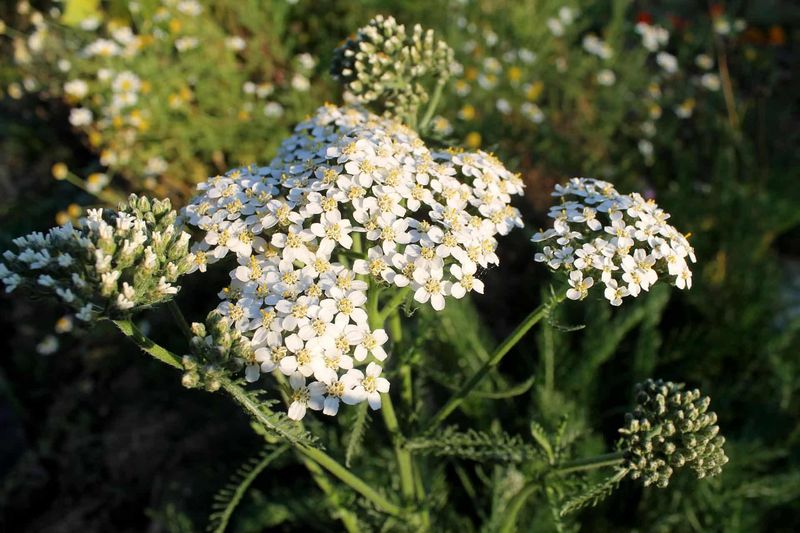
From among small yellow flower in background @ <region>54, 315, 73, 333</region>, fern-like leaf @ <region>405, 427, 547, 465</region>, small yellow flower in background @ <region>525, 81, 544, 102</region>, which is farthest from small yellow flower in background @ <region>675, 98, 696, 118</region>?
small yellow flower in background @ <region>54, 315, 73, 333</region>

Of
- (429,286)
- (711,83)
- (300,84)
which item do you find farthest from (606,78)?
(429,286)

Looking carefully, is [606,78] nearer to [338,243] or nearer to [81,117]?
[81,117]

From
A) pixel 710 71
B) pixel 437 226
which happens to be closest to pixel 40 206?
pixel 437 226

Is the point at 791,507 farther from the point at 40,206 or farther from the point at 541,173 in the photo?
the point at 40,206

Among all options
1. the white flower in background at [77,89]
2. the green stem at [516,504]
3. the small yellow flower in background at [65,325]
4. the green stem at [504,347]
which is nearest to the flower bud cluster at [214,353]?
the green stem at [504,347]

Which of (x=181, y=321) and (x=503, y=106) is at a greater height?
(x=503, y=106)

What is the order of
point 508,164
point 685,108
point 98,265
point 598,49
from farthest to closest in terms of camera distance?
point 598,49 → point 685,108 → point 508,164 → point 98,265
